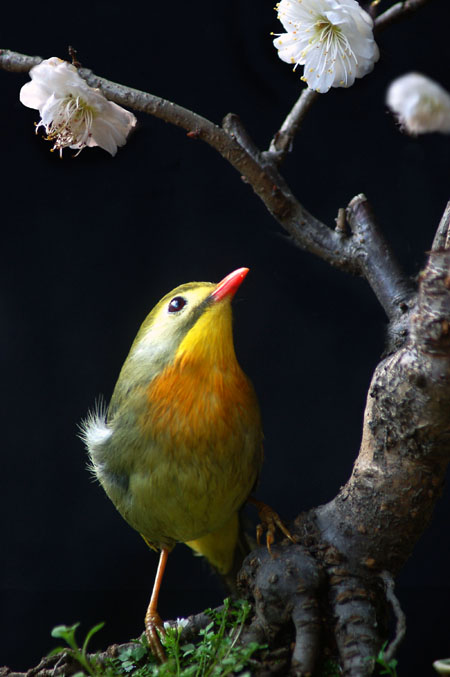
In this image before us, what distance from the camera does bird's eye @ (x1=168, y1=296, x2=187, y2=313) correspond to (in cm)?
169

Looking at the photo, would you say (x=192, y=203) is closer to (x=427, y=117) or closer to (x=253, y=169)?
(x=253, y=169)

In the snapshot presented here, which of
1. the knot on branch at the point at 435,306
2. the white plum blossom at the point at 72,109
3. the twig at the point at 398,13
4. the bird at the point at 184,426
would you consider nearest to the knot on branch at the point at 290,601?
the bird at the point at 184,426

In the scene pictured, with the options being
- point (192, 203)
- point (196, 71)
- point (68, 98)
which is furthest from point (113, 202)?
point (68, 98)

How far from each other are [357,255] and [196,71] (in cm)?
101

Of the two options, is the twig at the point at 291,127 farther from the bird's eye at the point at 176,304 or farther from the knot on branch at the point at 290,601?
→ the knot on branch at the point at 290,601

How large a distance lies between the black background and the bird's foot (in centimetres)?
63

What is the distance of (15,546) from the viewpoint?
261 cm

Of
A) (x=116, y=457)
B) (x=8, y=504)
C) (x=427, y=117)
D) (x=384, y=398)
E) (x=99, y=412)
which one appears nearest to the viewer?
(x=384, y=398)

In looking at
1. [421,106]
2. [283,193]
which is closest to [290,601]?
[283,193]

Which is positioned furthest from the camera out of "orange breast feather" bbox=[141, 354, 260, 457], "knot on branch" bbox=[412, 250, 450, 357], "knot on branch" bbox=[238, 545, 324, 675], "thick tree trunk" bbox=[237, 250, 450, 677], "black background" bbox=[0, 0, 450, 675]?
"black background" bbox=[0, 0, 450, 675]

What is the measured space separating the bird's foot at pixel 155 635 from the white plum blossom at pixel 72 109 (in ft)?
3.50

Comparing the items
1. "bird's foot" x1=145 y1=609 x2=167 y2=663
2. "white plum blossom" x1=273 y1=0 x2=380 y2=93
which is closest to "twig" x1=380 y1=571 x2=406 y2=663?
"bird's foot" x1=145 y1=609 x2=167 y2=663

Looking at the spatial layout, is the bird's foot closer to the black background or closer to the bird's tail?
the bird's tail

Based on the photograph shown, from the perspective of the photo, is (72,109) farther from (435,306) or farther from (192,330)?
(435,306)
